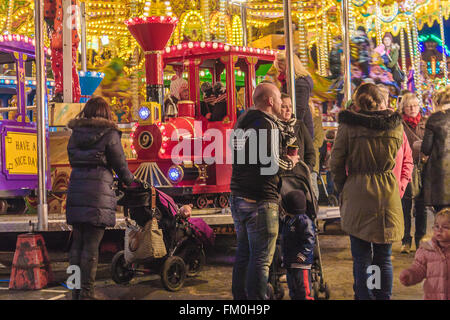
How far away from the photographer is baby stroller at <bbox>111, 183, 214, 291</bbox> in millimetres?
6062

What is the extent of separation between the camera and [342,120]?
15.9 feet

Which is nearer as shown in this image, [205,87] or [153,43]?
[153,43]

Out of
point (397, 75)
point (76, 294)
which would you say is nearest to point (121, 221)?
point (76, 294)

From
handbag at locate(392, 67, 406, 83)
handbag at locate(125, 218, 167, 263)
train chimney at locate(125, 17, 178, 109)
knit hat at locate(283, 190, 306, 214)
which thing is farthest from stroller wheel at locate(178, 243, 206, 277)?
handbag at locate(392, 67, 406, 83)

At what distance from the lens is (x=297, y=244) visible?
5148mm

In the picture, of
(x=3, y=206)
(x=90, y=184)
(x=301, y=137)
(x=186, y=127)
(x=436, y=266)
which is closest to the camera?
(x=436, y=266)

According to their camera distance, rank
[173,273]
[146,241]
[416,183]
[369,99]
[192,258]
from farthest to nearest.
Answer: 1. [416,183]
2. [192,258]
3. [173,273]
4. [146,241]
5. [369,99]

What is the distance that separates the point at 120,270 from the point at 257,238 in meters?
2.32

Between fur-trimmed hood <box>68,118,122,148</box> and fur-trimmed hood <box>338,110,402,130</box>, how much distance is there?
6.50 feet

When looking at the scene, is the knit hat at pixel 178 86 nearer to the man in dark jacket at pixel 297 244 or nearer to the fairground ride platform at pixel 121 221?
the fairground ride platform at pixel 121 221

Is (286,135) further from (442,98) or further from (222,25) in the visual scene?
(222,25)

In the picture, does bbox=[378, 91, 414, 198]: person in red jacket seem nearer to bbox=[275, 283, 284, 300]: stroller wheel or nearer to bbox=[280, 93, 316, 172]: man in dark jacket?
bbox=[280, 93, 316, 172]: man in dark jacket

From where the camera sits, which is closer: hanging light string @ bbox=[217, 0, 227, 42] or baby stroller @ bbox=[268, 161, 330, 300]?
baby stroller @ bbox=[268, 161, 330, 300]
